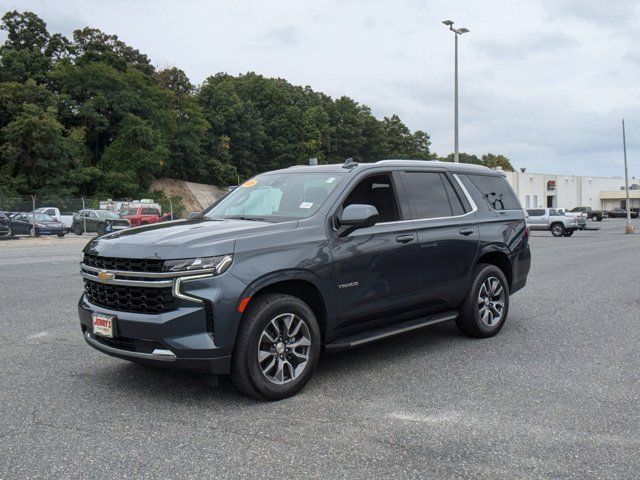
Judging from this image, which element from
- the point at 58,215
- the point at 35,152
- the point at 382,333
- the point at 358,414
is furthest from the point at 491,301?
the point at 35,152

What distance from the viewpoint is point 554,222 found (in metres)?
37.3

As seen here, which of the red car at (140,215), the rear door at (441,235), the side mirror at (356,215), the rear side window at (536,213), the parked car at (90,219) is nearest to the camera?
the side mirror at (356,215)

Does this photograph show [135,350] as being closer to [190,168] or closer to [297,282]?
[297,282]

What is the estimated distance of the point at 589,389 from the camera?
4781 millimetres

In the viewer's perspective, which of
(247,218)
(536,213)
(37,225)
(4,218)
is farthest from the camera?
(536,213)

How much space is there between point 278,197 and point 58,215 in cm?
3150

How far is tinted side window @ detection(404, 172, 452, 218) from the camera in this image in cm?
583

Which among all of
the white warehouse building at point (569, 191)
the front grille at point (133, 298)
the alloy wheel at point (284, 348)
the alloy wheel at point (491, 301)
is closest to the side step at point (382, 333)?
the alloy wheel at point (284, 348)

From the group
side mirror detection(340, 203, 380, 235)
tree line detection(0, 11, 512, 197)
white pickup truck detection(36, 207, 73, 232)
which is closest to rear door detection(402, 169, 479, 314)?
side mirror detection(340, 203, 380, 235)

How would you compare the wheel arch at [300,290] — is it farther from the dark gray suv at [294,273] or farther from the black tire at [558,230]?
the black tire at [558,230]

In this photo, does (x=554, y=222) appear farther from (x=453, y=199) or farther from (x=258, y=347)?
(x=258, y=347)

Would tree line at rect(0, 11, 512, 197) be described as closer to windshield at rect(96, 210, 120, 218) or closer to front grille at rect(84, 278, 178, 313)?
windshield at rect(96, 210, 120, 218)

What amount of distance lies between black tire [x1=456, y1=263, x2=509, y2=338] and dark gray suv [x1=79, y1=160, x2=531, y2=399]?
0.05 feet

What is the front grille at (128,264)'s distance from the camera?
13.8 feet
